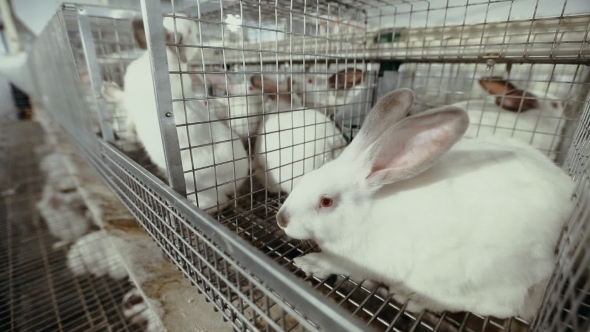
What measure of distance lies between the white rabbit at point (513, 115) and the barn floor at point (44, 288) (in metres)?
1.67

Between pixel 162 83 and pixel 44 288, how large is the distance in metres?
0.88

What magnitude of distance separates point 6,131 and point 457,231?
4979 millimetres

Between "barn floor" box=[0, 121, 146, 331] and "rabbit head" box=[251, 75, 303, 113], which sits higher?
"rabbit head" box=[251, 75, 303, 113]

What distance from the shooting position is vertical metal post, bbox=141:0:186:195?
60 cm

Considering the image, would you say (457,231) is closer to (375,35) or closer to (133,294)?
(133,294)

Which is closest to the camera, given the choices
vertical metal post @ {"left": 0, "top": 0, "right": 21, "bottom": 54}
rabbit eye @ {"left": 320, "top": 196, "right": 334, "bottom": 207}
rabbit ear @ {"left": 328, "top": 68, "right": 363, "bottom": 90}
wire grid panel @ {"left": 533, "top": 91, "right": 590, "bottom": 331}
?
wire grid panel @ {"left": 533, "top": 91, "right": 590, "bottom": 331}

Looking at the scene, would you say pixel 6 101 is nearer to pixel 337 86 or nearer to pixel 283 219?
pixel 337 86

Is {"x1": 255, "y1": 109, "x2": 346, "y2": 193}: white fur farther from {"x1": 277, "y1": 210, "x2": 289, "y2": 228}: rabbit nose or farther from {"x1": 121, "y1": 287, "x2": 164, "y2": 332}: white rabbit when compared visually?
{"x1": 121, "y1": 287, "x2": 164, "y2": 332}: white rabbit

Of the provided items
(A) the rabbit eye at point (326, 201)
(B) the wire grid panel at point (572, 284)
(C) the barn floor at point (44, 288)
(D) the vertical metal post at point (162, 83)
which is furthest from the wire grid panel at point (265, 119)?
(B) the wire grid panel at point (572, 284)

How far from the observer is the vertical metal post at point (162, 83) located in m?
0.60

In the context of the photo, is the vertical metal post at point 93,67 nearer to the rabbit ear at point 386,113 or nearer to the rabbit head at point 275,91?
the rabbit head at point 275,91

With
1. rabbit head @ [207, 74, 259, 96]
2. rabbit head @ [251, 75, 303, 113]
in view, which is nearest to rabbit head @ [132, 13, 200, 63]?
rabbit head @ [207, 74, 259, 96]

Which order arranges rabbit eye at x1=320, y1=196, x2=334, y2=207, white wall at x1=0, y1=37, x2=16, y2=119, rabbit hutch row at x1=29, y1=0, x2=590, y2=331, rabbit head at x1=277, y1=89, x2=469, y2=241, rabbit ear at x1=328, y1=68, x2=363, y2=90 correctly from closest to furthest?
rabbit hutch row at x1=29, y1=0, x2=590, y2=331 < rabbit head at x1=277, y1=89, x2=469, y2=241 < rabbit eye at x1=320, y1=196, x2=334, y2=207 < rabbit ear at x1=328, y1=68, x2=363, y2=90 < white wall at x1=0, y1=37, x2=16, y2=119

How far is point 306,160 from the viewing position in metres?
1.26
